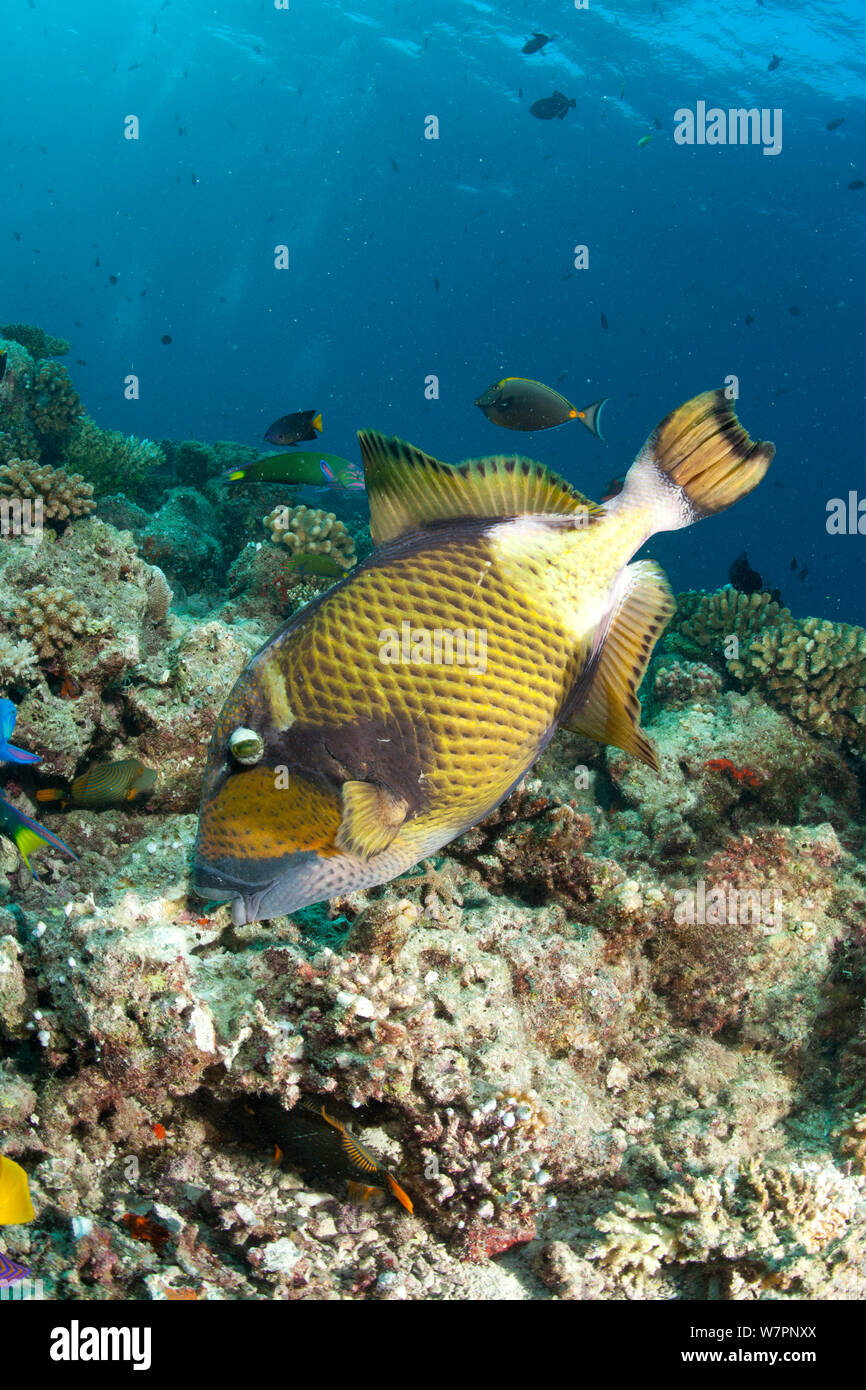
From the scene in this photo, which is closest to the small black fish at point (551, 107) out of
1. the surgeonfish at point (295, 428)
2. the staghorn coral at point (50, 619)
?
the surgeonfish at point (295, 428)

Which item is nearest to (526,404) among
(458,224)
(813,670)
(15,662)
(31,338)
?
(813,670)

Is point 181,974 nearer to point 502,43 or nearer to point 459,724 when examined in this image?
point 459,724

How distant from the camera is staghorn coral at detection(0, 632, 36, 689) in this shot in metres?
3.93

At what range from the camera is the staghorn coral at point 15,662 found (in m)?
3.93

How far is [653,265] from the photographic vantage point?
66.8 m

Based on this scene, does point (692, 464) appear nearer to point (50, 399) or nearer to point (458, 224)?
point (50, 399)

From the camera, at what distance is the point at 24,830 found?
9.84 ft

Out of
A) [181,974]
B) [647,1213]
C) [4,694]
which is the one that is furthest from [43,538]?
[647,1213]

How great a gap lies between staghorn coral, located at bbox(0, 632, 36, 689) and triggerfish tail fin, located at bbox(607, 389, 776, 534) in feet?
12.1

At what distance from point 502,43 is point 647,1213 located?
65086mm

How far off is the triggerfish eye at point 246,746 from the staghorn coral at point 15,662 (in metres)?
3.20

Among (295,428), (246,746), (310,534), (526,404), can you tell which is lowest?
(246,746)

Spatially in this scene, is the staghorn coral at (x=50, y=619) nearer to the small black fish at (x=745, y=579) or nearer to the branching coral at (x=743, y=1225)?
the branching coral at (x=743, y=1225)

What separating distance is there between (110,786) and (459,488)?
2.84 metres
